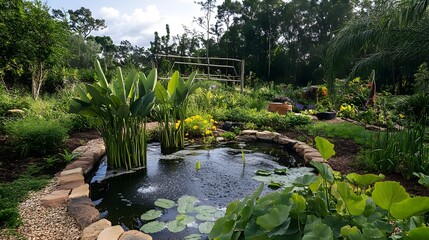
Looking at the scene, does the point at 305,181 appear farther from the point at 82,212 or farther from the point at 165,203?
the point at 82,212

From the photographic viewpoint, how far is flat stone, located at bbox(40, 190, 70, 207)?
2041 millimetres

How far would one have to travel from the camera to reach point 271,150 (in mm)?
4137

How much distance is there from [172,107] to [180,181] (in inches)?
46.5

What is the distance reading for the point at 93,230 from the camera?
168 cm

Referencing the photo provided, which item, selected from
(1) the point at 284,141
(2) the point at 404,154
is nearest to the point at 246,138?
(1) the point at 284,141

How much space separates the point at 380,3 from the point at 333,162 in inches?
Answer: 146

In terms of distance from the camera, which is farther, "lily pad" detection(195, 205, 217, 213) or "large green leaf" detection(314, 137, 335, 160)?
"lily pad" detection(195, 205, 217, 213)

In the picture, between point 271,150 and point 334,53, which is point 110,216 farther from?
point 334,53

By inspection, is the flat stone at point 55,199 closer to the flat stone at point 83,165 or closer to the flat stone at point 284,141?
the flat stone at point 83,165

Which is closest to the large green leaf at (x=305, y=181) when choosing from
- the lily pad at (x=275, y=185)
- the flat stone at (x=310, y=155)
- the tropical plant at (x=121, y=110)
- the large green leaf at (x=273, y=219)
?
the large green leaf at (x=273, y=219)

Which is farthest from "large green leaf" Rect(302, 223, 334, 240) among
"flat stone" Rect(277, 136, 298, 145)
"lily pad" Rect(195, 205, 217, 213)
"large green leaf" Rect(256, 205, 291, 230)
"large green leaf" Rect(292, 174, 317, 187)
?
"flat stone" Rect(277, 136, 298, 145)

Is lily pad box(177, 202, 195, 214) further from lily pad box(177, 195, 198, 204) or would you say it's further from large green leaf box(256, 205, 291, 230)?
large green leaf box(256, 205, 291, 230)

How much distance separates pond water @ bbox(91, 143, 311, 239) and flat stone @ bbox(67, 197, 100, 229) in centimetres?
20

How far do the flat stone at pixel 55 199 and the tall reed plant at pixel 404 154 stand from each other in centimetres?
271
